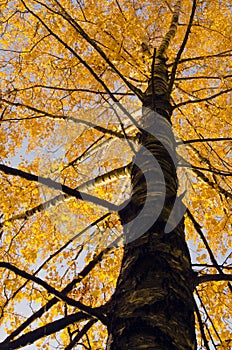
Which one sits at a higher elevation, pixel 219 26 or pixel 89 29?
pixel 219 26

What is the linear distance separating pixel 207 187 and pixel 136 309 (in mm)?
3348

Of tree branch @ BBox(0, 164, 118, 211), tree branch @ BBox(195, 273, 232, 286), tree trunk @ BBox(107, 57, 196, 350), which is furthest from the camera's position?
tree branch @ BBox(0, 164, 118, 211)

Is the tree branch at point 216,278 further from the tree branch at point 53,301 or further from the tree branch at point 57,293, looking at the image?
the tree branch at point 53,301

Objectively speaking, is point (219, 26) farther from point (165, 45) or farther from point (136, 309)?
point (136, 309)

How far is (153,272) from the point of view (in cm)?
190

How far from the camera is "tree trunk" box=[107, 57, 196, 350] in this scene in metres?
1.60

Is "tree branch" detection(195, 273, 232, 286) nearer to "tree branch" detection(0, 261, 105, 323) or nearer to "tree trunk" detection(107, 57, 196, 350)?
"tree trunk" detection(107, 57, 196, 350)

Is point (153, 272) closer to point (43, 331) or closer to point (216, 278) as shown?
point (216, 278)

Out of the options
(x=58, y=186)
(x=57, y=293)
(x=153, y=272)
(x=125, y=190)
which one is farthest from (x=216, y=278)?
(x=125, y=190)

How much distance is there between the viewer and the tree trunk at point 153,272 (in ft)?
5.25

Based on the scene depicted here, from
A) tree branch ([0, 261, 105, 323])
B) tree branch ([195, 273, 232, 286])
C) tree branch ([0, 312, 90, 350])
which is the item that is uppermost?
tree branch ([195, 273, 232, 286])

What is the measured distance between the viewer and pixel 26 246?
5.41 m

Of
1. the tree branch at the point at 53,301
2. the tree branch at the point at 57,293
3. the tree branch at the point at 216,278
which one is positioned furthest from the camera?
the tree branch at the point at 53,301

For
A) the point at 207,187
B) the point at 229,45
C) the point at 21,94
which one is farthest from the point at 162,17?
the point at 207,187
